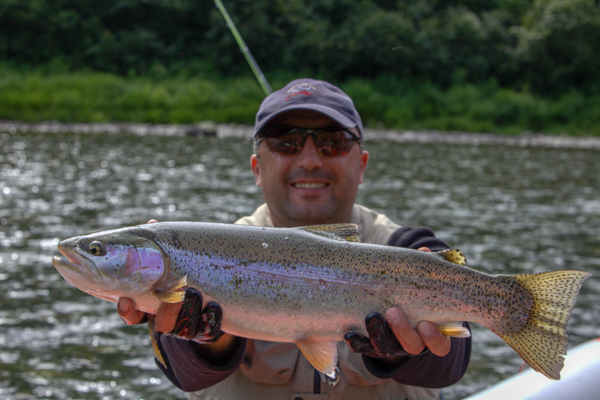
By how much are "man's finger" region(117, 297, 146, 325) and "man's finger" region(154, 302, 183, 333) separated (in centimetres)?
10

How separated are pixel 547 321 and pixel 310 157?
A: 1.56m

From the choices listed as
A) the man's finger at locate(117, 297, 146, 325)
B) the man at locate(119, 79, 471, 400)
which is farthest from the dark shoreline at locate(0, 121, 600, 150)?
the man's finger at locate(117, 297, 146, 325)

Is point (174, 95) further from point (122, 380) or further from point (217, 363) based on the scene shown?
point (217, 363)

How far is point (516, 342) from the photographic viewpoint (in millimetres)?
2445

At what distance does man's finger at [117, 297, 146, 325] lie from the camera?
2363mm

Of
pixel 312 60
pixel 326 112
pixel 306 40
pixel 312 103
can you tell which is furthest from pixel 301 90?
pixel 312 60

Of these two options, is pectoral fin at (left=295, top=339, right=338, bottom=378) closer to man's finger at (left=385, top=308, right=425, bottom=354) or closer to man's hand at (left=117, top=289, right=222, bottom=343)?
man's finger at (left=385, top=308, right=425, bottom=354)

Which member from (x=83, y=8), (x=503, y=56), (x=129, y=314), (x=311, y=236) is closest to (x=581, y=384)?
(x=311, y=236)

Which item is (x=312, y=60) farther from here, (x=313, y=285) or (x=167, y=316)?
(x=167, y=316)

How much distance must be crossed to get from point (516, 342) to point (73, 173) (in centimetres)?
1606

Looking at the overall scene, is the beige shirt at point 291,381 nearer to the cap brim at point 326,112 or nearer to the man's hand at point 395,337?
the man's hand at point 395,337

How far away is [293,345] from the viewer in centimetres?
299

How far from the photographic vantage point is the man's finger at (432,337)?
2412 mm

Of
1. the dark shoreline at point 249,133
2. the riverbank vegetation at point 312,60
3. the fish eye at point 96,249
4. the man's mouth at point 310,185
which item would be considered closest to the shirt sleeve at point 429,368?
the man's mouth at point 310,185
